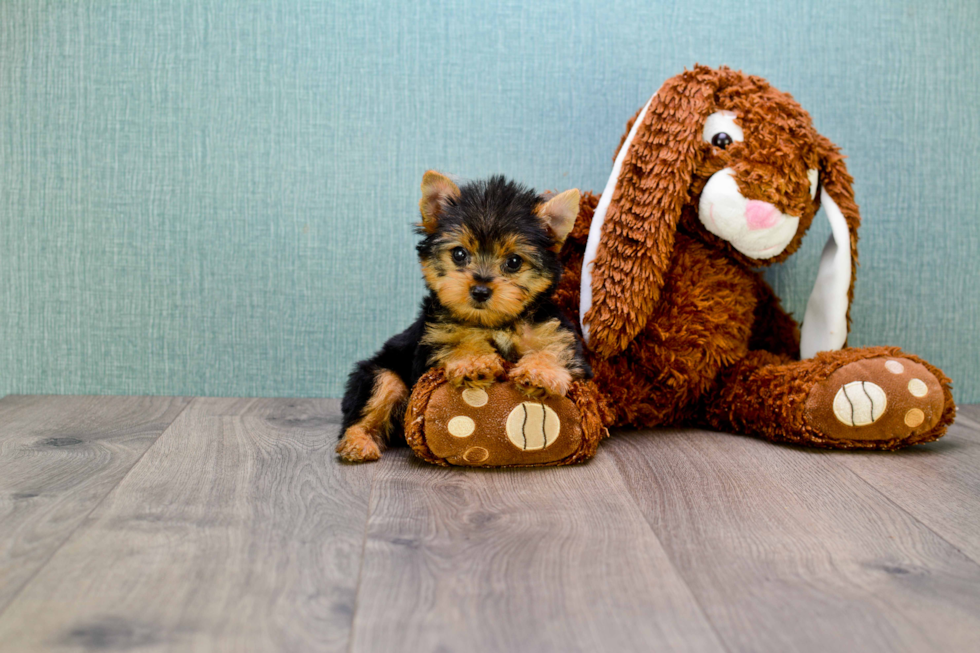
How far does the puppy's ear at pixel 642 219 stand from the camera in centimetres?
201

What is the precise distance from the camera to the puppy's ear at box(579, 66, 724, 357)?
2.01m

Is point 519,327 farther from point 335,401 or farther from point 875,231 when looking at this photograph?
point 875,231

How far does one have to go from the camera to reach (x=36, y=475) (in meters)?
1.73

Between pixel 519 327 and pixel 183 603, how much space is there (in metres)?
0.96

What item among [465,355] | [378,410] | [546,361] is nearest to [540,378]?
[546,361]

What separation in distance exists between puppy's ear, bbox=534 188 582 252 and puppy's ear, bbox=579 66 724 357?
0.22 m

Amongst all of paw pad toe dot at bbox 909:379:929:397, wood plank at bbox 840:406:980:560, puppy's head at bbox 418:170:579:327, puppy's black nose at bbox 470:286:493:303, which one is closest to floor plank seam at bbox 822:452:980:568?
wood plank at bbox 840:406:980:560

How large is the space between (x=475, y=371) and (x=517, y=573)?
22.5 inches

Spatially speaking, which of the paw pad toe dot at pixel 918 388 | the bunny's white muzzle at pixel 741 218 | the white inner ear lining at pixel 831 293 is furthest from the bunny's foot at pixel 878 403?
the bunny's white muzzle at pixel 741 218

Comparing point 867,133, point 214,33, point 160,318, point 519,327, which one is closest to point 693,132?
point 519,327

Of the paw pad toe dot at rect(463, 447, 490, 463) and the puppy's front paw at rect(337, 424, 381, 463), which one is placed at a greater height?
the paw pad toe dot at rect(463, 447, 490, 463)

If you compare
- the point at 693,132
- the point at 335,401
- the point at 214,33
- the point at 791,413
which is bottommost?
the point at 335,401

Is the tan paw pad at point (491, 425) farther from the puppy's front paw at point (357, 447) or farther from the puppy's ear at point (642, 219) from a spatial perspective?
the puppy's ear at point (642, 219)

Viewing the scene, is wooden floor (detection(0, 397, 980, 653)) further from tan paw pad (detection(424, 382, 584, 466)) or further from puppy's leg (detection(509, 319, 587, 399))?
puppy's leg (detection(509, 319, 587, 399))
